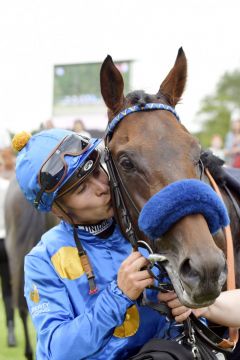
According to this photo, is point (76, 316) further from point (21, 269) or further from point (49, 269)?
point (21, 269)

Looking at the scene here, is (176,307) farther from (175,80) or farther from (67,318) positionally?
(175,80)

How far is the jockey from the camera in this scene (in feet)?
6.53

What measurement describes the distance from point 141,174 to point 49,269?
0.55 m

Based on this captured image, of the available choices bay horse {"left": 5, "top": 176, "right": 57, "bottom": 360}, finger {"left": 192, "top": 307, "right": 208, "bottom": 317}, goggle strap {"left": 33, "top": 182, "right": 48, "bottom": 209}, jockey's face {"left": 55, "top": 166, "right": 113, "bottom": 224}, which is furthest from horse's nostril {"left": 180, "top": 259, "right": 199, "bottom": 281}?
bay horse {"left": 5, "top": 176, "right": 57, "bottom": 360}

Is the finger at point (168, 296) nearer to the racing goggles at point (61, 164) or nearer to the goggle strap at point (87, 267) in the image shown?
the goggle strap at point (87, 267)

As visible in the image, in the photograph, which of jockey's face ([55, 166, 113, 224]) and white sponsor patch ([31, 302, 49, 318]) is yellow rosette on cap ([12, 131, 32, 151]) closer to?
jockey's face ([55, 166, 113, 224])

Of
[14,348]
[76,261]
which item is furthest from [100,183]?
[14,348]

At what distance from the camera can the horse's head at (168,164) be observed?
5.66ft

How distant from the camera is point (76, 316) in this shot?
2.17 meters

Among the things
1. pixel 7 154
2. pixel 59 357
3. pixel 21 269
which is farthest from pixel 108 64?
pixel 7 154

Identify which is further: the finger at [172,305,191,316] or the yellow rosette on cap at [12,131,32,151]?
the yellow rosette on cap at [12,131,32,151]

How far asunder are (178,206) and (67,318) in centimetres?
67

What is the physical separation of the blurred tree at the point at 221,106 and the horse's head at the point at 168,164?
168 feet

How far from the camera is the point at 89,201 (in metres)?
2.23
